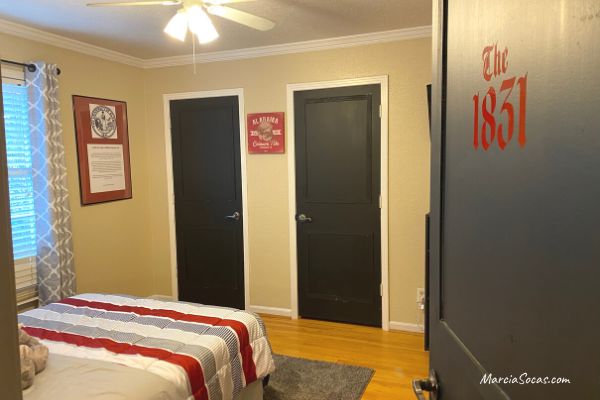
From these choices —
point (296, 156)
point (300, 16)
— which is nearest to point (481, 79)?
point (300, 16)

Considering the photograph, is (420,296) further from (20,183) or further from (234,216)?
(20,183)

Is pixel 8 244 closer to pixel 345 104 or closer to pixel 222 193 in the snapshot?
pixel 345 104

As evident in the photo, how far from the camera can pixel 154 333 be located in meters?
2.20

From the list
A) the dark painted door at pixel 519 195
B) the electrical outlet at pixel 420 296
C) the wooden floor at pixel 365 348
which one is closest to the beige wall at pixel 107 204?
the wooden floor at pixel 365 348

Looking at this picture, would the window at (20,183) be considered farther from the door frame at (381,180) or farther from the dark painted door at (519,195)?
the dark painted door at (519,195)

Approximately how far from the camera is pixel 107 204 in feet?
12.7

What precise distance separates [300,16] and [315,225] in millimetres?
1717

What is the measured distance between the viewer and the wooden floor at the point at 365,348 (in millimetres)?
2789

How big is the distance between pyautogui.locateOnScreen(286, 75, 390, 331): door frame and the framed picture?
1562 millimetres

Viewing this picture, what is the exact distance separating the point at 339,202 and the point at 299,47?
4.49 feet

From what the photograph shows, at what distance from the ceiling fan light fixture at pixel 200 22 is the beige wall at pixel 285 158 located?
152 cm

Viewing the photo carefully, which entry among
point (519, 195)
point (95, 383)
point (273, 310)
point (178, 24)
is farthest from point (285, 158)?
point (519, 195)

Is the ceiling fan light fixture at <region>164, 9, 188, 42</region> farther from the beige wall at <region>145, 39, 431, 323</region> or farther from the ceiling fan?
the beige wall at <region>145, 39, 431, 323</region>

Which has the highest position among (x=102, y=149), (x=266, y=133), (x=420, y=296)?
(x=266, y=133)
